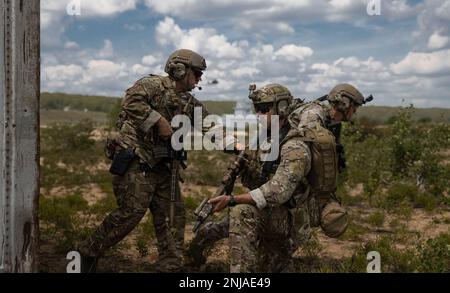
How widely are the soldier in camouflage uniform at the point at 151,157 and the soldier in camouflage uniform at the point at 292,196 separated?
954 millimetres

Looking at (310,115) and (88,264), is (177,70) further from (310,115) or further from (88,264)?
(88,264)

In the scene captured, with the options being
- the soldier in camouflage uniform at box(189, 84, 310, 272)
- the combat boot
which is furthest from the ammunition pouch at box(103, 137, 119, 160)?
the soldier in camouflage uniform at box(189, 84, 310, 272)

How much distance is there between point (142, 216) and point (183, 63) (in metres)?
1.63

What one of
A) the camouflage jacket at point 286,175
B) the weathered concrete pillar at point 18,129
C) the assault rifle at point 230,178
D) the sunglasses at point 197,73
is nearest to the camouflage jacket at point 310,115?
the camouflage jacket at point 286,175

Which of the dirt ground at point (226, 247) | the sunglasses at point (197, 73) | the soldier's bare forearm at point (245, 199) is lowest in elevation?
the dirt ground at point (226, 247)

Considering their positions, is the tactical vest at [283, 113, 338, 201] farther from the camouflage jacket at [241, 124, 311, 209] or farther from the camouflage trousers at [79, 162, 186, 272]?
the camouflage trousers at [79, 162, 186, 272]

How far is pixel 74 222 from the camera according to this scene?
8148 mm

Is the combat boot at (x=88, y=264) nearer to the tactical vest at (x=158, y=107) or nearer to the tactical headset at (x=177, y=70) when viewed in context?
the tactical vest at (x=158, y=107)

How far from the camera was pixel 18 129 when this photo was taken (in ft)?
15.0

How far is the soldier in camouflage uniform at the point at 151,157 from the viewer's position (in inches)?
221

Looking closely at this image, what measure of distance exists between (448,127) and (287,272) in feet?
24.6

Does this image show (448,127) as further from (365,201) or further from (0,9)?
(0,9)

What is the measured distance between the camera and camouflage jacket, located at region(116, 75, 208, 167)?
18.3 ft
